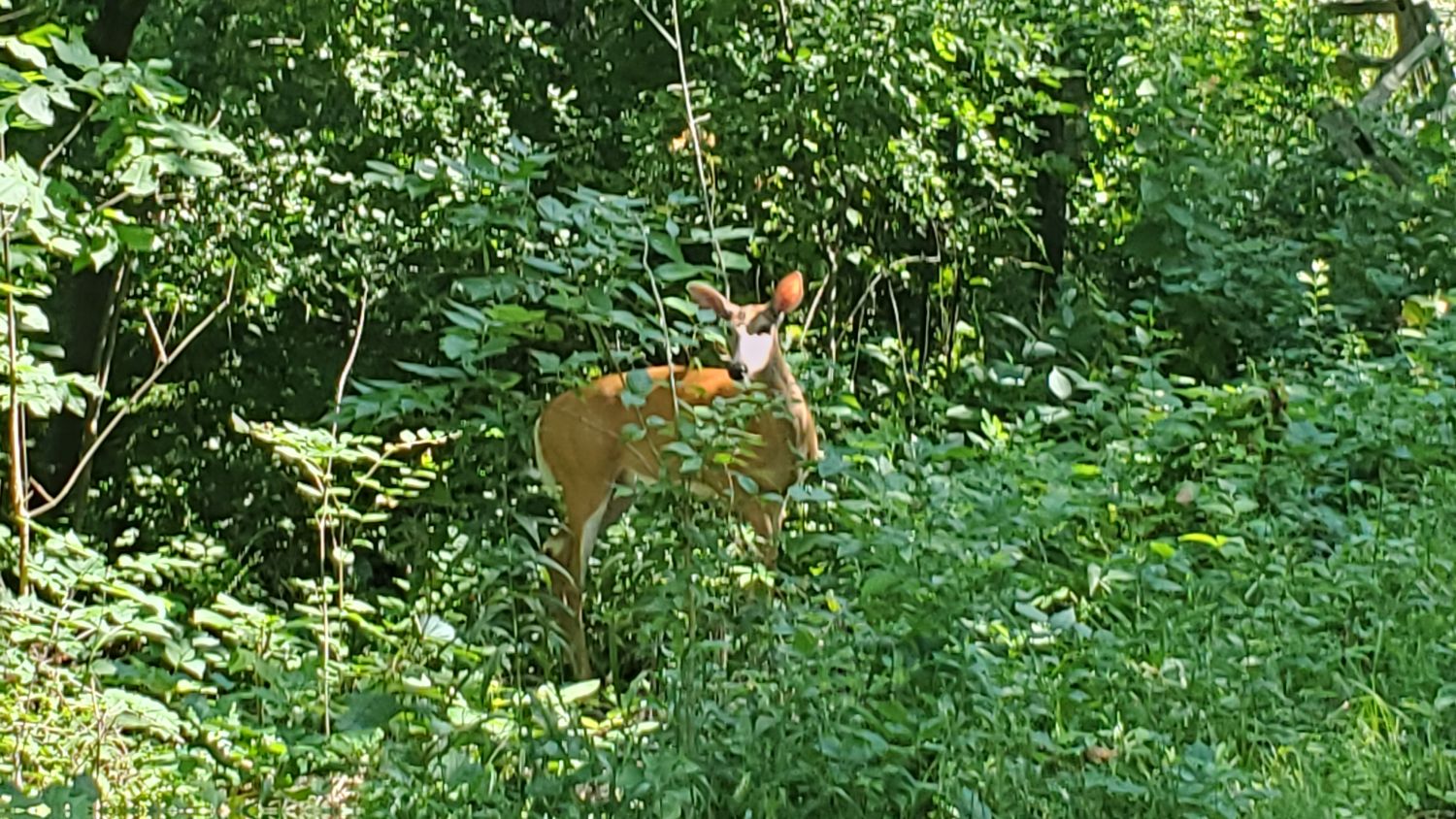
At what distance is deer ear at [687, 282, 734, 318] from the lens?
206 inches

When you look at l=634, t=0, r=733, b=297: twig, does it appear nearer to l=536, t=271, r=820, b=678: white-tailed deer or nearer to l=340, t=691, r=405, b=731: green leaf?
l=536, t=271, r=820, b=678: white-tailed deer

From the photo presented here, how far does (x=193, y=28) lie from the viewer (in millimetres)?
7453

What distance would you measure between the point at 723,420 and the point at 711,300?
981 millimetres

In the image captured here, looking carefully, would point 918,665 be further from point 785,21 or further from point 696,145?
point 785,21

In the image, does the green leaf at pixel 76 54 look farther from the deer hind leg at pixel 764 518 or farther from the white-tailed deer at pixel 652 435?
the deer hind leg at pixel 764 518

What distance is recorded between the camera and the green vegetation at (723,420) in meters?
3.46

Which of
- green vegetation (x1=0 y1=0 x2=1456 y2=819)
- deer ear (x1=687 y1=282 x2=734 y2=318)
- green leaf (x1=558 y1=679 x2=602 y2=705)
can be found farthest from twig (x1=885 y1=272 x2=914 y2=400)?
green leaf (x1=558 y1=679 x2=602 y2=705)

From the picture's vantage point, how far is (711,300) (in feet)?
17.4

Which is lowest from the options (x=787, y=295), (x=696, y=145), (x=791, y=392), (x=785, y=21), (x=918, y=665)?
(x=791, y=392)

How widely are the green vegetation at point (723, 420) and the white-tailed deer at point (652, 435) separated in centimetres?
13

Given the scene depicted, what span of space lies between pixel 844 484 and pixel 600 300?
1.01 metres

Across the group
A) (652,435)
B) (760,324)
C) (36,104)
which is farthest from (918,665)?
(36,104)

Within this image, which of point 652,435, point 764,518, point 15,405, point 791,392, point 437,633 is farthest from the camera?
point 791,392

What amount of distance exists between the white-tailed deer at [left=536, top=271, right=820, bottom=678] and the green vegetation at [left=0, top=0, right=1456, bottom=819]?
13 cm
